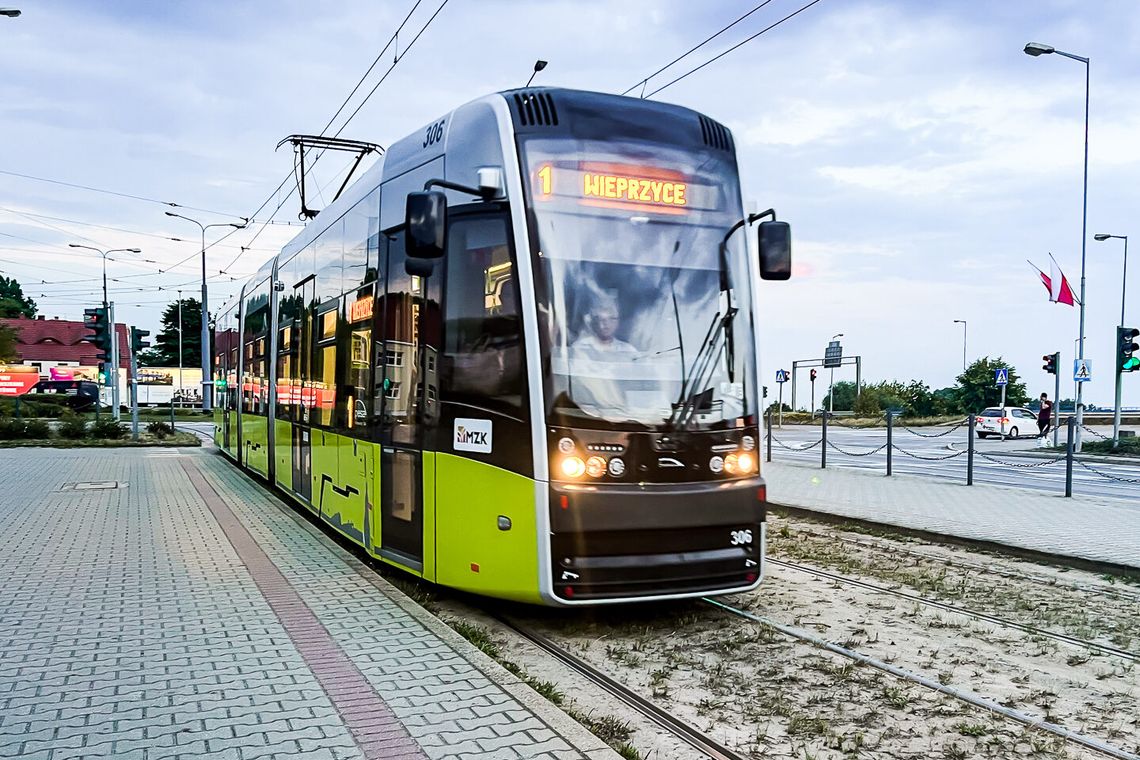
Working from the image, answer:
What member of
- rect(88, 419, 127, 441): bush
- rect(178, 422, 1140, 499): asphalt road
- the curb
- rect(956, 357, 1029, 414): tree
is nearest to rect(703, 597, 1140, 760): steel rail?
the curb

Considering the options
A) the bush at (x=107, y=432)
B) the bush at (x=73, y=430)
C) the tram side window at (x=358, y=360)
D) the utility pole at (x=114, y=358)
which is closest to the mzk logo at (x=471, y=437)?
the tram side window at (x=358, y=360)

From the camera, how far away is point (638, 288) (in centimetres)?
625

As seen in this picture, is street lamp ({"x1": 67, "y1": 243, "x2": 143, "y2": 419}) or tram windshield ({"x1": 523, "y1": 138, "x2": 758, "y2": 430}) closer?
tram windshield ({"x1": 523, "y1": 138, "x2": 758, "y2": 430})

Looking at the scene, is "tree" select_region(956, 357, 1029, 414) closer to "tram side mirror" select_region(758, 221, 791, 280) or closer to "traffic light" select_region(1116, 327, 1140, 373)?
"traffic light" select_region(1116, 327, 1140, 373)

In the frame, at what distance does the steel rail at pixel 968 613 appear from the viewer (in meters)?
6.12

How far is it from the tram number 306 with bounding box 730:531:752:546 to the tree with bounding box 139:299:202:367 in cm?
11283

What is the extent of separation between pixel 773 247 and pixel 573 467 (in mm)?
2243

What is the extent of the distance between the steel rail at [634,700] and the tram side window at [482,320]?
1.52 meters

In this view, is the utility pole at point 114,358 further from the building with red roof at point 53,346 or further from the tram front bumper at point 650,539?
the building with red roof at point 53,346

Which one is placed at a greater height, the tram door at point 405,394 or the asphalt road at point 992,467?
the tram door at point 405,394

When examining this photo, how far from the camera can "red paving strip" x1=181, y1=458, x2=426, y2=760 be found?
4129 millimetres

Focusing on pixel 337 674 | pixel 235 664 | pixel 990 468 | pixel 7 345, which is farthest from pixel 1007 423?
pixel 7 345

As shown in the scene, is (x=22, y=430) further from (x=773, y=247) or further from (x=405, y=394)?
(x=773, y=247)

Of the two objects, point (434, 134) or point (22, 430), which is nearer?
point (434, 134)
